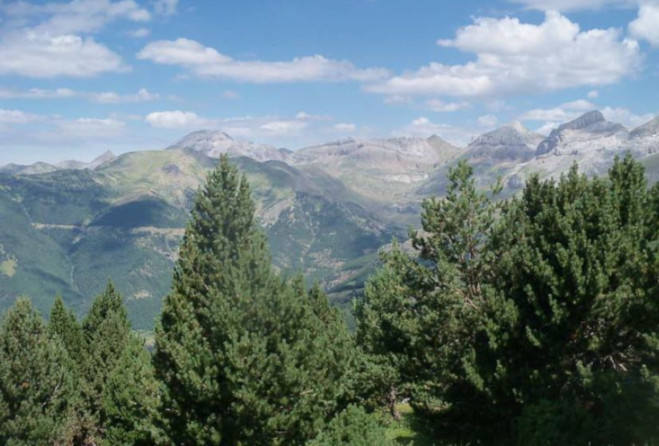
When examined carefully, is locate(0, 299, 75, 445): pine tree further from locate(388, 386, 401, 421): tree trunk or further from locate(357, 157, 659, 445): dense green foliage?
locate(357, 157, 659, 445): dense green foliage

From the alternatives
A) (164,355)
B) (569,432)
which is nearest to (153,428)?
(164,355)

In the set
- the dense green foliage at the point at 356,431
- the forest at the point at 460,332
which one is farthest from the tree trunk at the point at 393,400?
the dense green foliage at the point at 356,431

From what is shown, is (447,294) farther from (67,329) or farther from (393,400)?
(67,329)

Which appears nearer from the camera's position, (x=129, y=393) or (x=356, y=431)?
(x=356, y=431)

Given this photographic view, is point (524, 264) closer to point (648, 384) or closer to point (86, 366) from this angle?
point (648, 384)

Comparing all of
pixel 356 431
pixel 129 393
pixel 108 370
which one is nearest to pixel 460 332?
pixel 356 431

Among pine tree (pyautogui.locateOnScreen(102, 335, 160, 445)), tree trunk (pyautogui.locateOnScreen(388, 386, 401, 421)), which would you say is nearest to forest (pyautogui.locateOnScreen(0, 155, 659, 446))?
pine tree (pyautogui.locateOnScreen(102, 335, 160, 445))

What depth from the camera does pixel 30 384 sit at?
4244 cm

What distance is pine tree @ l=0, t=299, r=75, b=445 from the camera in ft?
134

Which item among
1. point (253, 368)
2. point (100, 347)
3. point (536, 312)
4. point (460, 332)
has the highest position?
point (536, 312)

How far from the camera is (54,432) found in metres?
43.1

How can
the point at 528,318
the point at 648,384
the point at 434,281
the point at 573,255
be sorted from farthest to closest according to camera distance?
the point at 434,281 → the point at 528,318 → the point at 573,255 → the point at 648,384

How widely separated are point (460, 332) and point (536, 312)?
534 cm

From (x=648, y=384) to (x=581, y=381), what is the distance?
4.53 m
